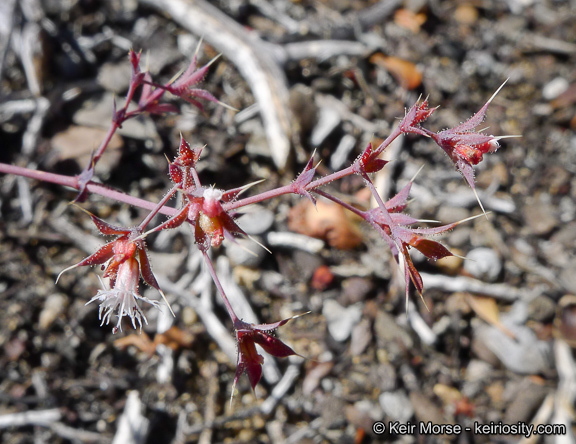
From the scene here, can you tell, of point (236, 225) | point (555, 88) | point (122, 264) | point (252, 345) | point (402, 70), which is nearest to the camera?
A: point (236, 225)

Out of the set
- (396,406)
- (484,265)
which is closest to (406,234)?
(396,406)

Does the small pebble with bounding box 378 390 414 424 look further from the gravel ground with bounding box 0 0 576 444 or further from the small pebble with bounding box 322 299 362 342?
the small pebble with bounding box 322 299 362 342

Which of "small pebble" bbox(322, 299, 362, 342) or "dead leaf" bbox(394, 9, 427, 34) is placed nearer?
"small pebble" bbox(322, 299, 362, 342)

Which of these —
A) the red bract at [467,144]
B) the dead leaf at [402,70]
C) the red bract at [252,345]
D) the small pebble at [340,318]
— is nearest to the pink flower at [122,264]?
the red bract at [252,345]

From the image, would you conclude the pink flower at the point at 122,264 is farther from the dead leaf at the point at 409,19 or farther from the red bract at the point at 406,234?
the dead leaf at the point at 409,19

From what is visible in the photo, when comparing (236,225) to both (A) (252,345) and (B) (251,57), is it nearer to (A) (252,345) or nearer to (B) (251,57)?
(A) (252,345)

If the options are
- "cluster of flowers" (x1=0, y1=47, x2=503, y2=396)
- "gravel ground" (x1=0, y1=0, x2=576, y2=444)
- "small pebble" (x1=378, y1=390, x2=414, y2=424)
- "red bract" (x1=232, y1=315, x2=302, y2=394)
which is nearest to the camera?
"cluster of flowers" (x1=0, y1=47, x2=503, y2=396)

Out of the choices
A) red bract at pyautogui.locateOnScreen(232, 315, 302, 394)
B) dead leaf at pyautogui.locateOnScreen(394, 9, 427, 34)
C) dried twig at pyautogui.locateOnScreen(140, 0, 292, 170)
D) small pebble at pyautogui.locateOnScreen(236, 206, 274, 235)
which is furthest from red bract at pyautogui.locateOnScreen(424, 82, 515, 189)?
dead leaf at pyautogui.locateOnScreen(394, 9, 427, 34)
